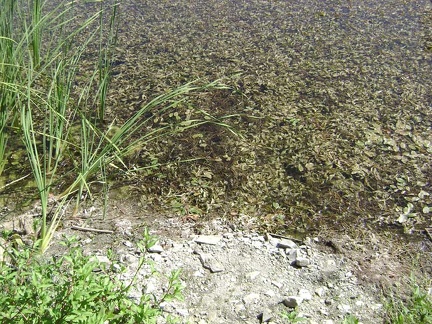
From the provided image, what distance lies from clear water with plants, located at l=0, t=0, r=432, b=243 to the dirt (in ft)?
0.34

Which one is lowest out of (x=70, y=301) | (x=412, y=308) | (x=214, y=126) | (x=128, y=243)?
(x=128, y=243)

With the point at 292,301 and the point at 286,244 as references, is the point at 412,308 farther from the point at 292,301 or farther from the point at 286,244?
the point at 286,244

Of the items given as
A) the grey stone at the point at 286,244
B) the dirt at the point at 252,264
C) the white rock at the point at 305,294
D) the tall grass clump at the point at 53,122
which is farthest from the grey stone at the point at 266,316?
the tall grass clump at the point at 53,122

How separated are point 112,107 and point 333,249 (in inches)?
59.4

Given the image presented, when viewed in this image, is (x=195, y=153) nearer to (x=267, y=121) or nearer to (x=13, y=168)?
(x=267, y=121)

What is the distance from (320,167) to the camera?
262cm

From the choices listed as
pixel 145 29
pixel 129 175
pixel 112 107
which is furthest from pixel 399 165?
pixel 145 29

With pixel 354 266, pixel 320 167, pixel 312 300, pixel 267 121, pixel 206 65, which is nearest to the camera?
pixel 312 300

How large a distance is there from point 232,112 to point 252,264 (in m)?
1.13

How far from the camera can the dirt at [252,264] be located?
1.91 meters

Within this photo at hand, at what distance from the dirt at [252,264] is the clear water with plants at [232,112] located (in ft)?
0.34

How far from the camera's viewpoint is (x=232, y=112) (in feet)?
9.82

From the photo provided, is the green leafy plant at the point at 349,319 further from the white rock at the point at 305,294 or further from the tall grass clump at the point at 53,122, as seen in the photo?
the tall grass clump at the point at 53,122

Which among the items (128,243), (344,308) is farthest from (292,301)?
(128,243)
